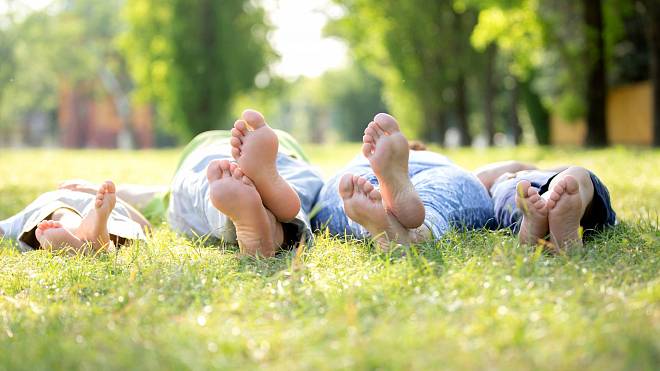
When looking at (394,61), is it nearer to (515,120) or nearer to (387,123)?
(515,120)

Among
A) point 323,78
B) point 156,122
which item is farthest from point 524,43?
point 323,78

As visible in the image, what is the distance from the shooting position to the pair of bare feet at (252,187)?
2500mm

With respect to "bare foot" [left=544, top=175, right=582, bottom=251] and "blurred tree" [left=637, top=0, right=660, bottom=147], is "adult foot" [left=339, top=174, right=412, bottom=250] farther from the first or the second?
"blurred tree" [left=637, top=0, right=660, bottom=147]

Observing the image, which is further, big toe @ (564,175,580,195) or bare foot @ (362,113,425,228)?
bare foot @ (362,113,425,228)

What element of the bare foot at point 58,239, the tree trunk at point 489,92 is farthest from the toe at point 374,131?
the tree trunk at point 489,92

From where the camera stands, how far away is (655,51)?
12.3 metres

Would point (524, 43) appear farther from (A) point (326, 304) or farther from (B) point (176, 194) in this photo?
(A) point (326, 304)

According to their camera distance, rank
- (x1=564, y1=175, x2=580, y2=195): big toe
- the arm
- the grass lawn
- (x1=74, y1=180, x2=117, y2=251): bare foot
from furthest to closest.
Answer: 1. the arm
2. (x1=74, y1=180, x2=117, y2=251): bare foot
3. (x1=564, y1=175, x2=580, y2=195): big toe
4. the grass lawn

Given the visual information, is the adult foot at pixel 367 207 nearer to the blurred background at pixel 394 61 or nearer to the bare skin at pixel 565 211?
the bare skin at pixel 565 211

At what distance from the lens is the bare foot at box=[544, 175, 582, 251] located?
8.05 feet

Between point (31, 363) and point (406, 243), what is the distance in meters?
1.44

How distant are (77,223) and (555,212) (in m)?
1.93

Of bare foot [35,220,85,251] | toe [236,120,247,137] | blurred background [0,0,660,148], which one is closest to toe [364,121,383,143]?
toe [236,120,247,137]

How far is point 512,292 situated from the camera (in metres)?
1.88
